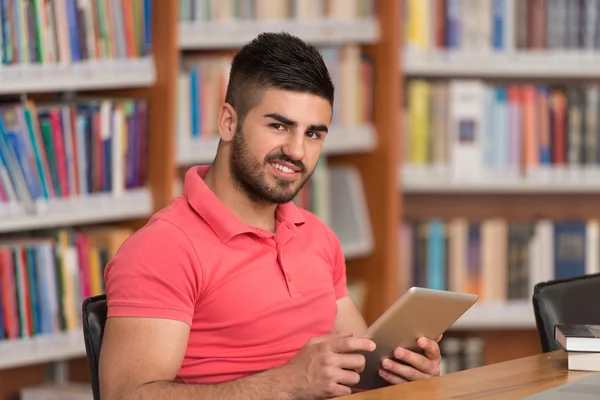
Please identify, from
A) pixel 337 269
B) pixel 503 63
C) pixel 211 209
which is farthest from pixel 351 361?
pixel 503 63

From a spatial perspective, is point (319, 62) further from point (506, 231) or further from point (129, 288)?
point (506, 231)

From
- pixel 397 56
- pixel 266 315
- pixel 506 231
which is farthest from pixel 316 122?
pixel 506 231

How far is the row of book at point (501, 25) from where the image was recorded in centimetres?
371

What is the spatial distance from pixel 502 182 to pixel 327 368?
2161 millimetres

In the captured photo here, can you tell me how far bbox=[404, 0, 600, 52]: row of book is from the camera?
12.2 ft

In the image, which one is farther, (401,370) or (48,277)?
(48,277)

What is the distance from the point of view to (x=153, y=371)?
173 cm

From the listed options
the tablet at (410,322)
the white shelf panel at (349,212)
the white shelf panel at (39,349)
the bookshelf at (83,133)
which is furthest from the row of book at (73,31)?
the tablet at (410,322)

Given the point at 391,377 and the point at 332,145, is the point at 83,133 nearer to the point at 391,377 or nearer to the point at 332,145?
the point at 332,145

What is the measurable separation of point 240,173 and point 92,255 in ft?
3.62

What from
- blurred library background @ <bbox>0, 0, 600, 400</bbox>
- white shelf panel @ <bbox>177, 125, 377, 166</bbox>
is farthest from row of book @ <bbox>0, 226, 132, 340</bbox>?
white shelf panel @ <bbox>177, 125, 377, 166</bbox>

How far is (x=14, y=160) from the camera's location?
277 centimetres

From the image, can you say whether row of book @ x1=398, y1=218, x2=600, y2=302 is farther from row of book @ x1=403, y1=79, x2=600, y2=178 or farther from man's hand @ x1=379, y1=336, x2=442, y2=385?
man's hand @ x1=379, y1=336, x2=442, y2=385

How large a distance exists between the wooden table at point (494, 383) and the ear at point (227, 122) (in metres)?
0.59
